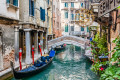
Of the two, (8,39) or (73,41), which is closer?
(8,39)

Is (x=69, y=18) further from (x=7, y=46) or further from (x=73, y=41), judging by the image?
(x=7, y=46)

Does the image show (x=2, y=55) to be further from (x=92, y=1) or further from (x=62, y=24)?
(x=62, y=24)

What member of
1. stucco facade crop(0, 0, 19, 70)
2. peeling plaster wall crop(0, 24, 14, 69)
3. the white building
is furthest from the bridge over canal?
the white building

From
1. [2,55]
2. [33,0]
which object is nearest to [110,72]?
[2,55]

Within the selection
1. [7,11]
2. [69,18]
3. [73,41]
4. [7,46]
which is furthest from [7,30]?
[69,18]

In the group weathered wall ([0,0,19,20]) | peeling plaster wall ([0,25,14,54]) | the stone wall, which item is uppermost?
weathered wall ([0,0,19,20])

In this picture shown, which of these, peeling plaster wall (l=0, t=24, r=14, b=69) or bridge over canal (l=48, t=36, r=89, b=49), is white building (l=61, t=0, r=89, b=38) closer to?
bridge over canal (l=48, t=36, r=89, b=49)

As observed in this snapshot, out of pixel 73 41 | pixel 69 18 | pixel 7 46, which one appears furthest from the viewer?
pixel 69 18

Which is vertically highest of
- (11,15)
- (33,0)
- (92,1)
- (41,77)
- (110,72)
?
(33,0)

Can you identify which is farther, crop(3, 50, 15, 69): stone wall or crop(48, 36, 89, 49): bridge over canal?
crop(48, 36, 89, 49): bridge over canal

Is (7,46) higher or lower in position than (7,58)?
higher

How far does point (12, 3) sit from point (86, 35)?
63.2 feet

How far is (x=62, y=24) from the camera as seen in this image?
25.5m

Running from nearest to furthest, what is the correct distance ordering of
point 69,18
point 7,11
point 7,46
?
point 7,11, point 7,46, point 69,18
